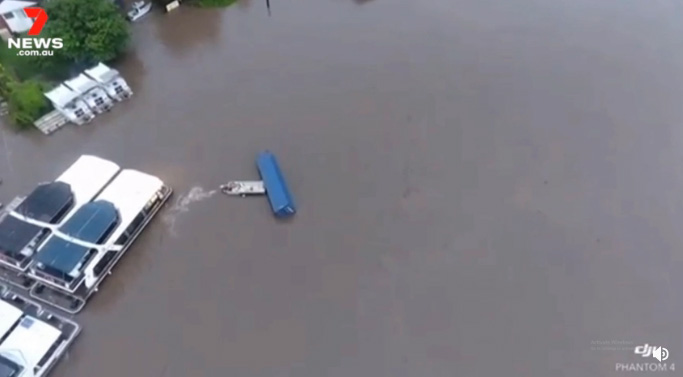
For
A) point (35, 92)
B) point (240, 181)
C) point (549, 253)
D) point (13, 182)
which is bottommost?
point (549, 253)

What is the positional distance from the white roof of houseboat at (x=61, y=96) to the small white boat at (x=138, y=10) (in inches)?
101

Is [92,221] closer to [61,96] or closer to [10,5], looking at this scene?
[61,96]

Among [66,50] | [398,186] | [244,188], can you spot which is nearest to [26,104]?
[66,50]

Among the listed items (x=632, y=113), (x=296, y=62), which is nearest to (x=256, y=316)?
(x=296, y=62)

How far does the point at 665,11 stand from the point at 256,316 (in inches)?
411

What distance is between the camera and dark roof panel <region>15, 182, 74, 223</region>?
29.7 feet

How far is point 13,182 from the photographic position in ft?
32.3

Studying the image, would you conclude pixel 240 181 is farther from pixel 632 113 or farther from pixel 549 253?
pixel 632 113

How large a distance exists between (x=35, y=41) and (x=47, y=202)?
3.87m

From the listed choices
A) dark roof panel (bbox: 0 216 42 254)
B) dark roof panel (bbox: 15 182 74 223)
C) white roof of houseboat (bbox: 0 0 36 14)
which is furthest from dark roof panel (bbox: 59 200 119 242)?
white roof of houseboat (bbox: 0 0 36 14)

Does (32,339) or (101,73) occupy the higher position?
(101,73)

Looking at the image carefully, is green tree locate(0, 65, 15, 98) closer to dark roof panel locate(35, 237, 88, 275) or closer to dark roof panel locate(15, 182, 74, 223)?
dark roof panel locate(15, 182, 74, 223)

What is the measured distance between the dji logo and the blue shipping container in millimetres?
5169

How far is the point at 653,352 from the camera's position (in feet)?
26.1
